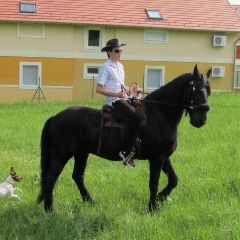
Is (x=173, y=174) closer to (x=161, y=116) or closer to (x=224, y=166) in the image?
(x=161, y=116)

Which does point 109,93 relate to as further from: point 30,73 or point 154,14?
point 154,14

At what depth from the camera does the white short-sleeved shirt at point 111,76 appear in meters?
8.42

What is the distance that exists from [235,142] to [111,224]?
6.70 m

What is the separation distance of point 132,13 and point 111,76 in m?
29.7

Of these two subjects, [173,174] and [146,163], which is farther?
[146,163]

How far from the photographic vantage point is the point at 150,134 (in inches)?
329

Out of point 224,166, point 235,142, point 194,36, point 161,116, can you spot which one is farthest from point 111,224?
point 194,36

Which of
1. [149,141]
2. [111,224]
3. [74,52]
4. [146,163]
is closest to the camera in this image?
[111,224]

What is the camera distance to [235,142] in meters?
13.5

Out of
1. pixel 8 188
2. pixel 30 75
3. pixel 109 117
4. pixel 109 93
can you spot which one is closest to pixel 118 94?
pixel 109 93

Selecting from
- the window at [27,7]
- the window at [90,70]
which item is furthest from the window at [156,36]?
the window at [27,7]

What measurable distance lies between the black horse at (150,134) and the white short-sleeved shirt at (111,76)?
1.52 feet

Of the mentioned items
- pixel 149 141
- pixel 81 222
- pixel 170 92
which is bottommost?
pixel 81 222

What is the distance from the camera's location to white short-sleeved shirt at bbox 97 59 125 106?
8.42 meters
